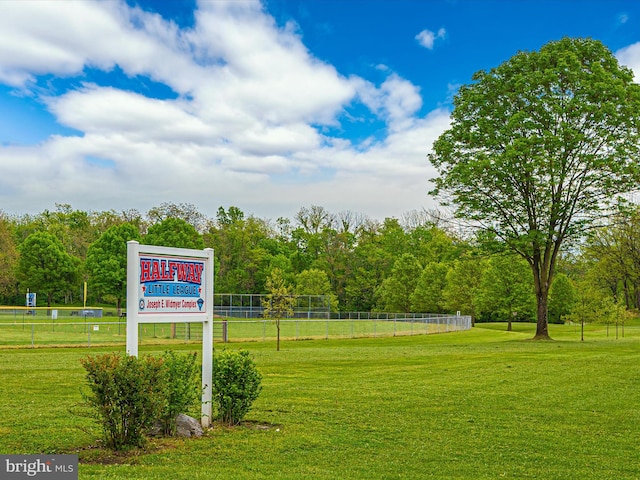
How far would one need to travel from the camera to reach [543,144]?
30.5 metres

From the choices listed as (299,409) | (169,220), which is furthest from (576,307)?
(169,220)

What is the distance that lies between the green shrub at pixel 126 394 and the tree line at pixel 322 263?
5303 centimetres

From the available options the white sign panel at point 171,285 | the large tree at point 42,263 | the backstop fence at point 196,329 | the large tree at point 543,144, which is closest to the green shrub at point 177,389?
the white sign panel at point 171,285

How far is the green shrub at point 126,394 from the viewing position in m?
7.74

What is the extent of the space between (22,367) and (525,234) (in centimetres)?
2433

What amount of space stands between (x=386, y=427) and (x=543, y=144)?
23.7 metres

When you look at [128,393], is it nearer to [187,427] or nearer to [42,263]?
[187,427]

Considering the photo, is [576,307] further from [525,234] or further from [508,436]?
[508,436]

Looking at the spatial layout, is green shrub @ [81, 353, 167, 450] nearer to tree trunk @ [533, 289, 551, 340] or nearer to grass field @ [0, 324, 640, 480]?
grass field @ [0, 324, 640, 480]

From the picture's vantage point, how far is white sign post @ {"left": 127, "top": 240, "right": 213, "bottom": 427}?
8.71m

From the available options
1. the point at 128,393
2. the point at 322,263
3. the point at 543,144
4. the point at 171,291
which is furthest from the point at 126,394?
the point at 322,263

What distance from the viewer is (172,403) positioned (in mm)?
8758

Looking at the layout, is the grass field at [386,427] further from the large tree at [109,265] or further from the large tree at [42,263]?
the large tree at [42,263]

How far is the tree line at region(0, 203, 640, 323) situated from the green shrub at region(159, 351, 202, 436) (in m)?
52.1
